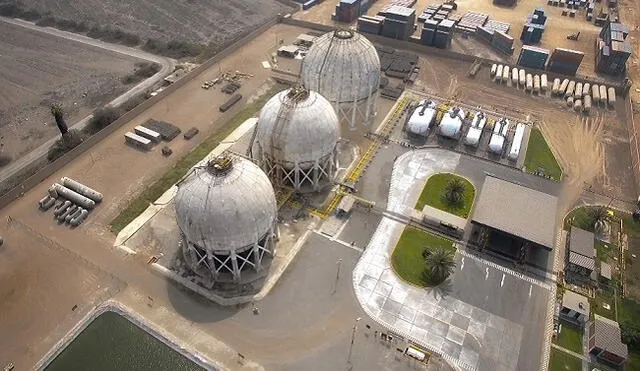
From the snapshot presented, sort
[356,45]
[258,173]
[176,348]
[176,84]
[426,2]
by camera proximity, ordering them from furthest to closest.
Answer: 1. [426,2]
2. [176,84]
3. [356,45]
4. [258,173]
5. [176,348]

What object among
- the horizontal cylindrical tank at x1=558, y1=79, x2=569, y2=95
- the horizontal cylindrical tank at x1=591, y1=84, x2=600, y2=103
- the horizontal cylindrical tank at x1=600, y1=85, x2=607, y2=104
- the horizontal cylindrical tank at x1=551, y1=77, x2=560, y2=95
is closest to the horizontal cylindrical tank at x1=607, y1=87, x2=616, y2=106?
the horizontal cylindrical tank at x1=600, y1=85, x2=607, y2=104

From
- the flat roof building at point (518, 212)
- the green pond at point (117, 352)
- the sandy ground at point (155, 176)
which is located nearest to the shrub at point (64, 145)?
the sandy ground at point (155, 176)

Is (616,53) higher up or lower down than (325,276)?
higher up

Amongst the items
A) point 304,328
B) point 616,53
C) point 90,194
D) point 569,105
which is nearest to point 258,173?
point 304,328

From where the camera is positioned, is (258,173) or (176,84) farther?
(176,84)

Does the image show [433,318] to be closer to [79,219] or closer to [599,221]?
[599,221]

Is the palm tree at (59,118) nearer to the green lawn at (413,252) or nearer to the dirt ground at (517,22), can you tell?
the green lawn at (413,252)

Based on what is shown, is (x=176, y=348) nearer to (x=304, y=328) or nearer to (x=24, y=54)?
(x=304, y=328)

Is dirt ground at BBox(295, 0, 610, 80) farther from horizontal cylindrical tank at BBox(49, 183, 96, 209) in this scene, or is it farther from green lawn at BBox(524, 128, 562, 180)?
horizontal cylindrical tank at BBox(49, 183, 96, 209)
